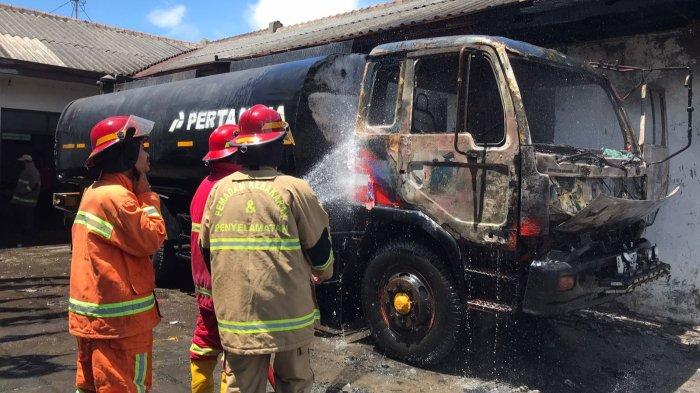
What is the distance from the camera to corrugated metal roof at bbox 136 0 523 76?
7.25 meters

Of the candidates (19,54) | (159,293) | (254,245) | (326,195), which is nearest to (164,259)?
(159,293)

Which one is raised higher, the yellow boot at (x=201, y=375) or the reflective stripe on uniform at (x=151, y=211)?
the reflective stripe on uniform at (x=151, y=211)

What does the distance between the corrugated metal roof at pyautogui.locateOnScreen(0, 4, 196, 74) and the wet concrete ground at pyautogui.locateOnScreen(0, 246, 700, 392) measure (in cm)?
786

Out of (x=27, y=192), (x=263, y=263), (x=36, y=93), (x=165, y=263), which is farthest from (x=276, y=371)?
(x=36, y=93)

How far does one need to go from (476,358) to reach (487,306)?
2.88 feet

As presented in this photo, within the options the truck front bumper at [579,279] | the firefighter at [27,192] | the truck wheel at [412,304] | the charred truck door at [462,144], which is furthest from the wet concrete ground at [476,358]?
the firefighter at [27,192]

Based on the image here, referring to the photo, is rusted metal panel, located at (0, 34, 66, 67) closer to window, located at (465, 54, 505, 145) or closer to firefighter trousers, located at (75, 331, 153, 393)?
window, located at (465, 54, 505, 145)

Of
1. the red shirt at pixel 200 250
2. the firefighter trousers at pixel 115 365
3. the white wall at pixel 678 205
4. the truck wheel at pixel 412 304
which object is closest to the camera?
the firefighter trousers at pixel 115 365

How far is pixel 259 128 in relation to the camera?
265 cm

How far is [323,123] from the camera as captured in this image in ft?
15.8

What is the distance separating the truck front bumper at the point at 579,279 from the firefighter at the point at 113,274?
7.90ft

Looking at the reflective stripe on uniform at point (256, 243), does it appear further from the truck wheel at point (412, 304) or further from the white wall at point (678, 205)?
the white wall at point (678, 205)

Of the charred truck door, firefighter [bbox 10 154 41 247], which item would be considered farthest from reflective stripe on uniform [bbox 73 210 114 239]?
firefighter [bbox 10 154 41 247]

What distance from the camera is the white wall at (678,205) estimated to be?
5598 millimetres
